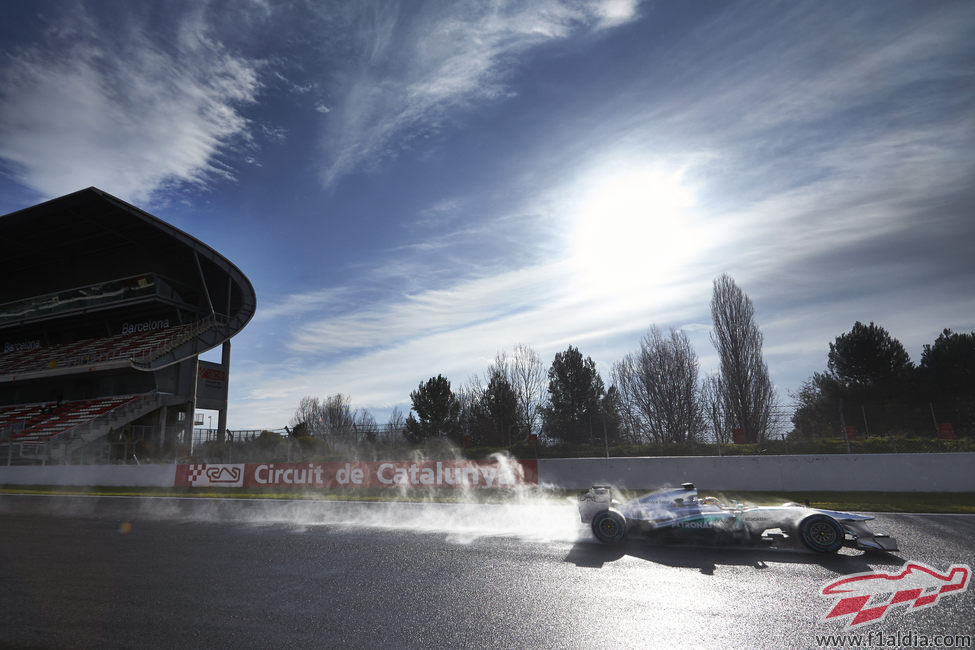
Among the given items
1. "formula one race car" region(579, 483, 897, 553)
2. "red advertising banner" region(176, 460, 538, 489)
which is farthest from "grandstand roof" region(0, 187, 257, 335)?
"formula one race car" region(579, 483, 897, 553)

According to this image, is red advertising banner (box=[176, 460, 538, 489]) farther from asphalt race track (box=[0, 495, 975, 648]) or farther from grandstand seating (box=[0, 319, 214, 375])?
grandstand seating (box=[0, 319, 214, 375])

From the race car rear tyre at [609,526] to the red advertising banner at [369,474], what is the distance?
877 cm

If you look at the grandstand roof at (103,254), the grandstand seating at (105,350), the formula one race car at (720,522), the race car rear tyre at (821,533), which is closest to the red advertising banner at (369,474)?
the formula one race car at (720,522)

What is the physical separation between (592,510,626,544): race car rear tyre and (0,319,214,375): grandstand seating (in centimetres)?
3313

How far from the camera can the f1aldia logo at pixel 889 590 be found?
5004 mm

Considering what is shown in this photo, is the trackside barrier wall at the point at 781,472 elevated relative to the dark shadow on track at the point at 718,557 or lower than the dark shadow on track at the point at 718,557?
elevated

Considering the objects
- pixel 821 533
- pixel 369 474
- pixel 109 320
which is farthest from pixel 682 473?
pixel 109 320

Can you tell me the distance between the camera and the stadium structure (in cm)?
3247

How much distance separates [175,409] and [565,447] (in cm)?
2952

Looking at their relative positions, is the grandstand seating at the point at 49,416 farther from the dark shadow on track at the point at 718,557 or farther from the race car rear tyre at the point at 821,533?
the race car rear tyre at the point at 821,533

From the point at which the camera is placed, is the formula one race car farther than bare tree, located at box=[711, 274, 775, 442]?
No

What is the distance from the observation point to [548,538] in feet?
29.3

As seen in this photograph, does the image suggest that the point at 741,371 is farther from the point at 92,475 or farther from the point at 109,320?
the point at 109,320

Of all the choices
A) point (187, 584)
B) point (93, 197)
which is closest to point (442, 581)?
point (187, 584)
